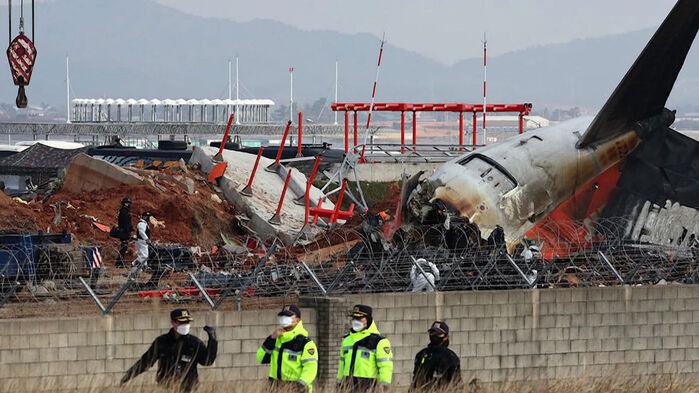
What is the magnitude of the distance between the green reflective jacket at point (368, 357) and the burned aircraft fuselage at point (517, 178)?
620 inches

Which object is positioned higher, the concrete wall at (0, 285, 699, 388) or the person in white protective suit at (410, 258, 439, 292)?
the person in white protective suit at (410, 258, 439, 292)

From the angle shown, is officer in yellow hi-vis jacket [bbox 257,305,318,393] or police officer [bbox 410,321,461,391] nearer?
officer in yellow hi-vis jacket [bbox 257,305,318,393]

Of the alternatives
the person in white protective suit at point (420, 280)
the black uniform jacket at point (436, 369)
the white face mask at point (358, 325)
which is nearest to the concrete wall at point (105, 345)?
the white face mask at point (358, 325)

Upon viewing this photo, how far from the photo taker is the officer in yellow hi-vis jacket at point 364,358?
1866cm

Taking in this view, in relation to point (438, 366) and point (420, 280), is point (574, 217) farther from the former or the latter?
point (438, 366)

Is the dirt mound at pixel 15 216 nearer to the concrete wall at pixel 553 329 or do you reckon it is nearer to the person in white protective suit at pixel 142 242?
the person in white protective suit at pixel 142 242

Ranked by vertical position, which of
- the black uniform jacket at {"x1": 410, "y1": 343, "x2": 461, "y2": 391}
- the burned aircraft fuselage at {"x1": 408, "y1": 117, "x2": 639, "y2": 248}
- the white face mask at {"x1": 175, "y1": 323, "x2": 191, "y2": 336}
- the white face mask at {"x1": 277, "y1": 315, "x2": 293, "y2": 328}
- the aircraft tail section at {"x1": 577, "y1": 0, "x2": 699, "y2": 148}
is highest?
the aircraft tail section at {"x1": 577, "y1": 0, "x2": 699, "y2": 148}

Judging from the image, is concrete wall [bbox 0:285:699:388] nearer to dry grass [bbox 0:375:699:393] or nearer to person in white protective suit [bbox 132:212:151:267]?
dry grass [bbox 0:375:699:393]

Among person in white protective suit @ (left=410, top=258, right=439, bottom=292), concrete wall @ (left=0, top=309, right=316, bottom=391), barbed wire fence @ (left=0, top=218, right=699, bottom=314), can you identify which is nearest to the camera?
concrete wall @ (left=0, top=309, right=316, bottom=391)

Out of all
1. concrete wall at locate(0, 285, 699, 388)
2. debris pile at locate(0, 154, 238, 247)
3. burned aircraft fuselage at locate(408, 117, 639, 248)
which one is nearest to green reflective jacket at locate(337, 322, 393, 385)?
concrete wall at locate(0, 285, 699, 388)

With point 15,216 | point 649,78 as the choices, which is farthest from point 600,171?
point 15,216

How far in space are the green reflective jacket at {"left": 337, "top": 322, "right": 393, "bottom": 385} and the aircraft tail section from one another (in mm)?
19218

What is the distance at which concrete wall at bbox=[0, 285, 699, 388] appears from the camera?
22.3 meters

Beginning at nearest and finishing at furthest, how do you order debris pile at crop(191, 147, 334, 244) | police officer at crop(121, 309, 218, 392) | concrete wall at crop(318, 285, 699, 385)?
police officer at crop(121, 309, 218, 392) → concrete wall at crop(318, 285, 699, 385) → debris pile at crop(191, 147, 334, 244)
